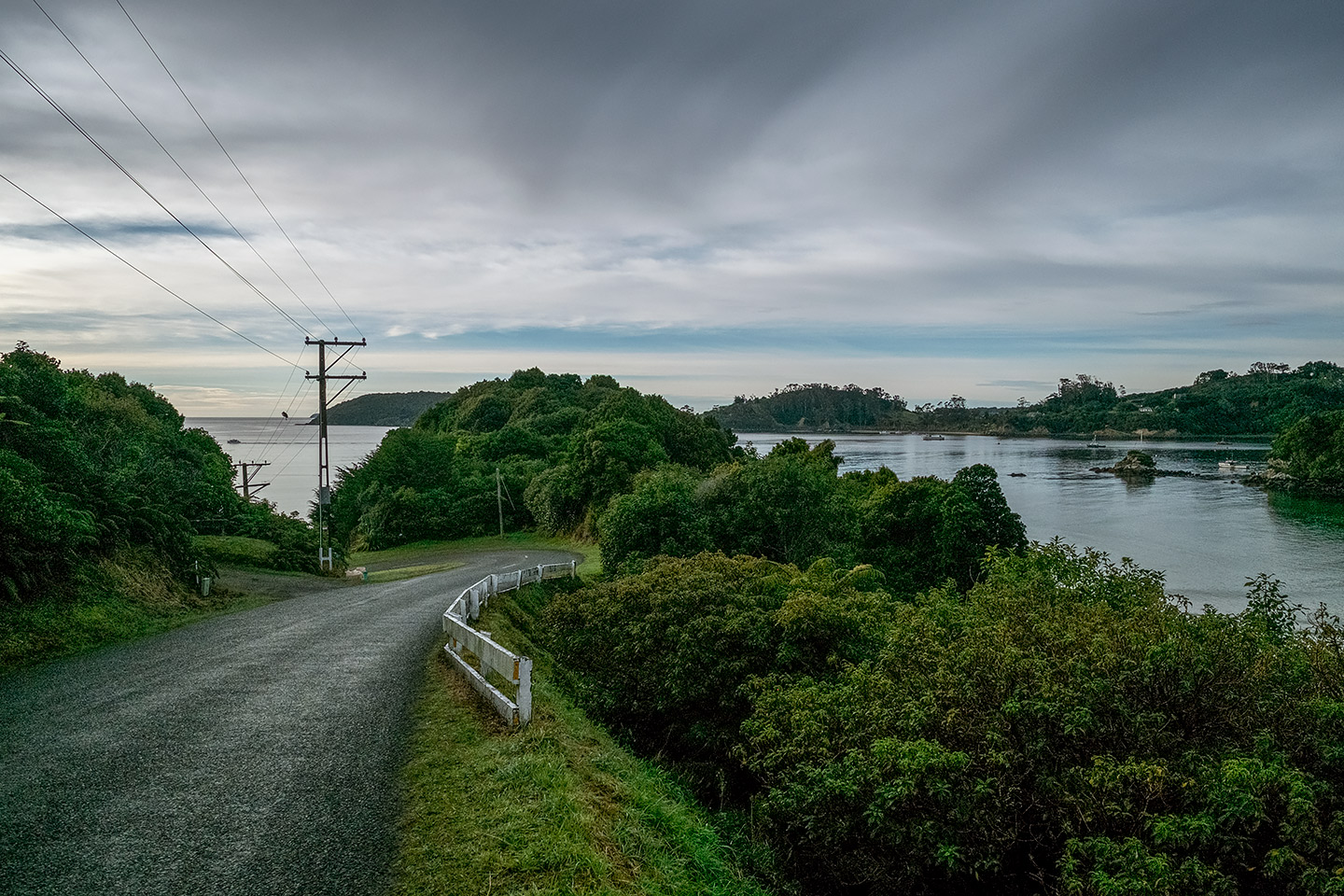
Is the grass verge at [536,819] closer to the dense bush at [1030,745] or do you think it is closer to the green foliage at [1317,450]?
the dense bush at [1030,745]

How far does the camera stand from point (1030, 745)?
896 cm

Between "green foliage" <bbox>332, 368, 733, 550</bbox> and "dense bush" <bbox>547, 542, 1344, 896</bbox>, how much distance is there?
110ft

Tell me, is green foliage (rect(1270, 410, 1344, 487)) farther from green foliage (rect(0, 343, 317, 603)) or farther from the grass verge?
the grass verge

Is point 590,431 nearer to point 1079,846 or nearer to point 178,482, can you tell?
point 178,482

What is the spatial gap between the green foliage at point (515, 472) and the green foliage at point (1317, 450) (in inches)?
2617

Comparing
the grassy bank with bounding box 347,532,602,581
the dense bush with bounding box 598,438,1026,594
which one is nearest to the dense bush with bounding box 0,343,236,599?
the grassy bank with bounding box 347,532,602,581

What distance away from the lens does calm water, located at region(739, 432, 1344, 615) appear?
4575 cm

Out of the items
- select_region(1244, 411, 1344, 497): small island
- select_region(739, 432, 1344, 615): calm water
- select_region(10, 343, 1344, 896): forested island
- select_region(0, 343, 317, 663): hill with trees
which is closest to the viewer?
select_region(10, 343, 1344, 896): forested island

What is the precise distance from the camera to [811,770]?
984 cm

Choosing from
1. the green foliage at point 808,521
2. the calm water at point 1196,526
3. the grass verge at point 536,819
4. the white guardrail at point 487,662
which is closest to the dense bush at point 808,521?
the green foliage at point 808,521

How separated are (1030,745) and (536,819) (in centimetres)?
571

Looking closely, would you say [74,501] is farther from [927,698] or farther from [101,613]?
[927,698]

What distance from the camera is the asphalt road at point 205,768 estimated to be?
6.00 m

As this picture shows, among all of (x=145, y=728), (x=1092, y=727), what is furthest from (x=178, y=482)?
(x=1092, y=727)
